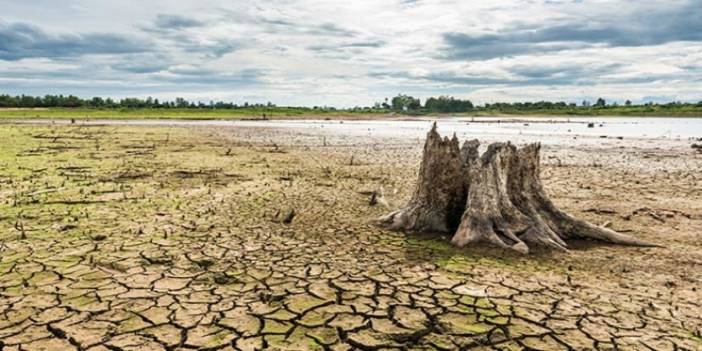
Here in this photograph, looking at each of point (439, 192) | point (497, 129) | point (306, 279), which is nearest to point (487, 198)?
point (439, 192)

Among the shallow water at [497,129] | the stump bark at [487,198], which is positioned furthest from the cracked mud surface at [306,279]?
the shallow water at [497,129]

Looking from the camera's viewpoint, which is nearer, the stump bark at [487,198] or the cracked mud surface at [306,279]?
the cracked mud surface at [306,279]

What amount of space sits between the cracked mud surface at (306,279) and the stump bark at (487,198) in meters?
0.43

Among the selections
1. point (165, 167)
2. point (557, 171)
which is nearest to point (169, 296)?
point (165, 167)

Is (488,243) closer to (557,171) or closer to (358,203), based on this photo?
(358,203)

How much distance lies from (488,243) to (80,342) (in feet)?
16.2

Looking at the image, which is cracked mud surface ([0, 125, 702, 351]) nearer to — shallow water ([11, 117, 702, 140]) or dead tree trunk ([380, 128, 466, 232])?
dead tree trunk ([380, 128, 466, 232])

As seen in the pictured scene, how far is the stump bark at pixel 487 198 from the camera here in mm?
6965

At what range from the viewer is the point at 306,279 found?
5.27 meters

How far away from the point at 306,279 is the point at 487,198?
3094mm

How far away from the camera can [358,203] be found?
32.0 feet

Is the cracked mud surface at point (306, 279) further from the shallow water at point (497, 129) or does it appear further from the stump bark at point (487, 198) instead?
the shallow water at point (497, 129)

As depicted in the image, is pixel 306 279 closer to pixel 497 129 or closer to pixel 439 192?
pixel 439 192

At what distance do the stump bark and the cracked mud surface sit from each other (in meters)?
0.43
